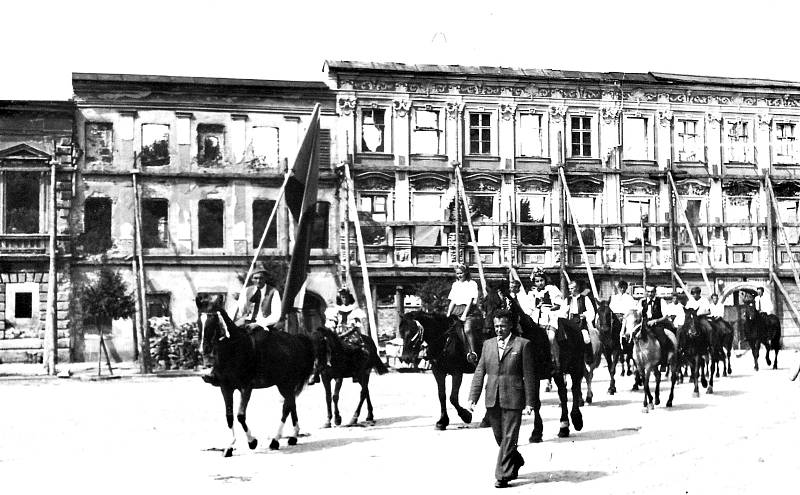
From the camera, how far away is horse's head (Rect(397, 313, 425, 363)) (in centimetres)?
1571

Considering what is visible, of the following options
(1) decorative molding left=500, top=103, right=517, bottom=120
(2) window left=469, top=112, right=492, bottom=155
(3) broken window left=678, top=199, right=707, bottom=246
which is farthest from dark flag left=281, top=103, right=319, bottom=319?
(3) broken window left=678, top=199, right=707, bottom=246

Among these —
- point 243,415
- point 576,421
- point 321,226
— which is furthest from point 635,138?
point 243,415

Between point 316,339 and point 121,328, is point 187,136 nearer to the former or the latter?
point 121,328

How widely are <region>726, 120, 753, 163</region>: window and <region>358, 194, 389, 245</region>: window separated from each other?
14.5 m

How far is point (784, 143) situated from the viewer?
4316 centimetres

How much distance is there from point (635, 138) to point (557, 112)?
3.45 m

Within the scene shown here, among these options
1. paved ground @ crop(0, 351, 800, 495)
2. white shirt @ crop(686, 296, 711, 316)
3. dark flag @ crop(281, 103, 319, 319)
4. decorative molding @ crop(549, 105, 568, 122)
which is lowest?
Result: paved ground @ crop(0, 351, 800, 495)

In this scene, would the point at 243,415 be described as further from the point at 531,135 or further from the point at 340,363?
the point at 531,135

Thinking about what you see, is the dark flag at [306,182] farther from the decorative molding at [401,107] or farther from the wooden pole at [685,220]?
the wooden pole at [685,220]

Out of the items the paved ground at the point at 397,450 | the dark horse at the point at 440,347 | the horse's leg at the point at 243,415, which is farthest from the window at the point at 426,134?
the horse's leg at the point at 243,415

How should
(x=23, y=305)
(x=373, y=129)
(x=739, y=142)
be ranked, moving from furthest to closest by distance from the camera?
(x=739, y=142)
(x=373, y=129)
(x=23, y=305)

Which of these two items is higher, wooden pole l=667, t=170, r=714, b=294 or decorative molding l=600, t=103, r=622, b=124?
decorative molding l=600, t=103, r=622, b=124

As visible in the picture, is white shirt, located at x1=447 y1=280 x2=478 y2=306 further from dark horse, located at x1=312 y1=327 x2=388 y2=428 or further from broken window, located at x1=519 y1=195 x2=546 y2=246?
broken window, located at x1=519 y1=195 x2=546 y2=246

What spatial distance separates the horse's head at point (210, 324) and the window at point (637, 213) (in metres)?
29.8
